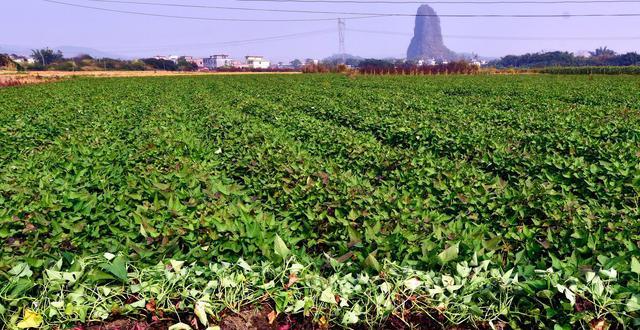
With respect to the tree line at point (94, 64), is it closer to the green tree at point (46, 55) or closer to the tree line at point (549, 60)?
the green tree at point (46, 55)

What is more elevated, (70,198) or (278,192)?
(70,198)

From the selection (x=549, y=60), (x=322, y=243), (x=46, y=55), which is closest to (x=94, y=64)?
(x=46, y=55)

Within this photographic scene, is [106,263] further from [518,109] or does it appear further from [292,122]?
[518,109]

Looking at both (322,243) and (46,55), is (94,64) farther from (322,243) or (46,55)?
(322,243)

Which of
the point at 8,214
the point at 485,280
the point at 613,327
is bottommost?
the point at 613,327

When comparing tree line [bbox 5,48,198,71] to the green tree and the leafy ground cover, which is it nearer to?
the green tree

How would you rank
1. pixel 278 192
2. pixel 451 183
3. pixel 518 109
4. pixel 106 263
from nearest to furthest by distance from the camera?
pixel 106 263 < pixel 451 183 < pixel 278 192 < pixel 518 109

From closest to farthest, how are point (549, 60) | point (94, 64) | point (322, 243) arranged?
point (322, 243) → point (94, 64) → point (549, 60)

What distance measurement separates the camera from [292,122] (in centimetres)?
1041

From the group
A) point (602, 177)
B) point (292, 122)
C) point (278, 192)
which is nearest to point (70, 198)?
point (278, 192)

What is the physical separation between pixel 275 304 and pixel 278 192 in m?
2.67

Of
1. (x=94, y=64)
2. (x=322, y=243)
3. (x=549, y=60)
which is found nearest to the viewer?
(x=322, y=243)

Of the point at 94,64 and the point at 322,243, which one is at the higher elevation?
the point at 94,64

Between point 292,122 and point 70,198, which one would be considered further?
point 292,122
